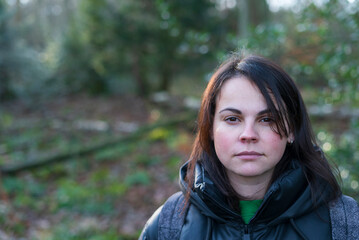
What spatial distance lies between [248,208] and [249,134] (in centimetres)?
39

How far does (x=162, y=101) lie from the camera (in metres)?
14.4

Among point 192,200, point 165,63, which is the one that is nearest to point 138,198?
point 192,200

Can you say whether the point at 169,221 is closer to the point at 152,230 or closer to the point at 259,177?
the point at 152,230

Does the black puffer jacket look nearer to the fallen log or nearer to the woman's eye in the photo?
the woman's eye

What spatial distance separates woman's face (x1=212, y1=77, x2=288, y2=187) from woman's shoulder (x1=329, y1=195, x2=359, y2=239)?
327 millimetres

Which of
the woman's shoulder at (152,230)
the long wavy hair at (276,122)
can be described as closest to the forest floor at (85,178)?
the woman's shoulder at (152,230)

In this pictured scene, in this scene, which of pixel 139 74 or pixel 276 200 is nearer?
pixel 276 200

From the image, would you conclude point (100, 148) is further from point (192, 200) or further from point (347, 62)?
point (192, 200)

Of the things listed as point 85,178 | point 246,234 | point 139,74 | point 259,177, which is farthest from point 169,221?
point 139,74

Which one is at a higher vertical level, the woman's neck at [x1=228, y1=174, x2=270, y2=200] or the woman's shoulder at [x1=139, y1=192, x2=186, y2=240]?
the woman's neck at [x1=228, y1=174, x2=270, y2=200]

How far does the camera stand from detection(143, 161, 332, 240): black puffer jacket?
5.03ft

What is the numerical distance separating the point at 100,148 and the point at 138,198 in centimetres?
333

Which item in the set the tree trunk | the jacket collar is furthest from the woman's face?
the tree trunk

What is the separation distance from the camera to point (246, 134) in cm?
155
